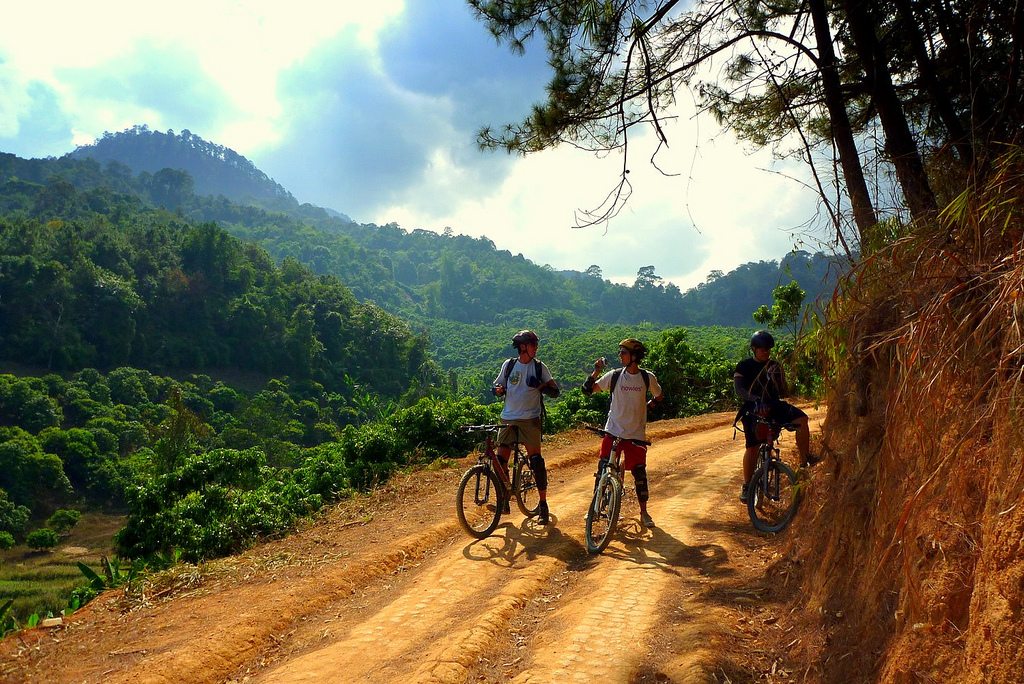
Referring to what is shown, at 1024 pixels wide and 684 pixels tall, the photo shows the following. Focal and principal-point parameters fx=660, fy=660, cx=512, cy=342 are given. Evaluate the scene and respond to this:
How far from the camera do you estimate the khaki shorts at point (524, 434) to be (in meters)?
7.18

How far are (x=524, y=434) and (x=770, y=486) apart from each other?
8.34 feet

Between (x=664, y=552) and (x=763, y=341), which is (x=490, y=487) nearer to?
(x=664, y=552)

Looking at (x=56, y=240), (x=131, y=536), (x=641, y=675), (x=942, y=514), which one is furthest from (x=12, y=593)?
(x=56, y=240)

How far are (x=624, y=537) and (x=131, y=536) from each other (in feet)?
27.5

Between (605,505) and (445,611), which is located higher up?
(605,505)

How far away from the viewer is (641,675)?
3.98m

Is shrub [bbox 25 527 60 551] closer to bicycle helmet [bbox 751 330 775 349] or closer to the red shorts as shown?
the red shorts

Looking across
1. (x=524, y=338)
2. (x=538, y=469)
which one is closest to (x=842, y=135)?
(x=524, y=338)

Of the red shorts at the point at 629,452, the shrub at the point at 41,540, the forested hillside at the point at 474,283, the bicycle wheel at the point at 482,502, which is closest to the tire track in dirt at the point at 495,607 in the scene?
the bicycle wheel at the point at 482,502

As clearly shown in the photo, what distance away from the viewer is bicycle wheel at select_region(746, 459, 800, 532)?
626cm

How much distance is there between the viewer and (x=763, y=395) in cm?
650

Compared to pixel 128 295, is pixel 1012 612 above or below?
below

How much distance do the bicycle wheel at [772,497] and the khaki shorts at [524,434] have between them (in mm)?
2249

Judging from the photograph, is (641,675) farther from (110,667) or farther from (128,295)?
(128,295)
